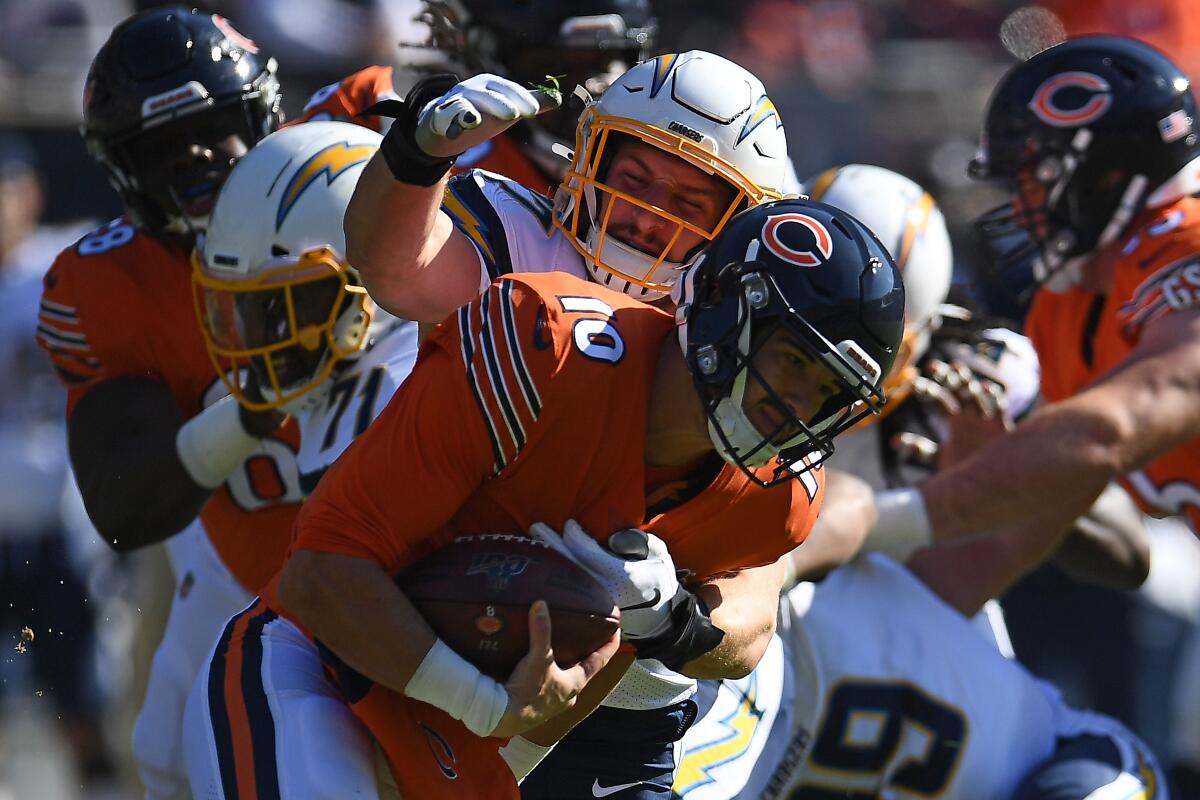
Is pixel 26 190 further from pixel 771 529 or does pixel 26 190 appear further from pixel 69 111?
pixel 771 529

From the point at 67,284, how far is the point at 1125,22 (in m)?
7.22

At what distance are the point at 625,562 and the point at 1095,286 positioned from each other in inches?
106

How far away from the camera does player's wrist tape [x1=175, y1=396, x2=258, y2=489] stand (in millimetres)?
4348

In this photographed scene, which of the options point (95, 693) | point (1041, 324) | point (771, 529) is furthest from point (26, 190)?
point (771, 529)

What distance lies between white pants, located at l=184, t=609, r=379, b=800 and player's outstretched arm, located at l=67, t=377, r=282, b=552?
110cm

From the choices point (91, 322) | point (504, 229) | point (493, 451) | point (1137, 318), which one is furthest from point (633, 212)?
point (1137, 318)

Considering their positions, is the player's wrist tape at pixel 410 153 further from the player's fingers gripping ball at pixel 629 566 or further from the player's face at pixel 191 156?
the player's face at pixel 191 156

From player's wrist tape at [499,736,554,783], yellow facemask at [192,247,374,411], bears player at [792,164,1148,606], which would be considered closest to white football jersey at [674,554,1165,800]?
bears player at [792,164,1148,606]

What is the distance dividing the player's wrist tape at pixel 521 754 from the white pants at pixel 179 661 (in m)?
1.50

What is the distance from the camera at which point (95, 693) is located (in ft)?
24.9

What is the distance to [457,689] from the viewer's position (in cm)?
293

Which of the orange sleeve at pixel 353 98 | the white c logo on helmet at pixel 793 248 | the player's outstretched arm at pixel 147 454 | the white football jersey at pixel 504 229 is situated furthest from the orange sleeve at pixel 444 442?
the orange sleeve at pixel 353 98

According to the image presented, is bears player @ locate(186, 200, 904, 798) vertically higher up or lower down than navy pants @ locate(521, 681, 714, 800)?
higher up

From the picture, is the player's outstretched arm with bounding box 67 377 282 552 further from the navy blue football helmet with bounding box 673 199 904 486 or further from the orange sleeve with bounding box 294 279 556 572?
the navy blue football helmet with bounding box 673 199 904 486
